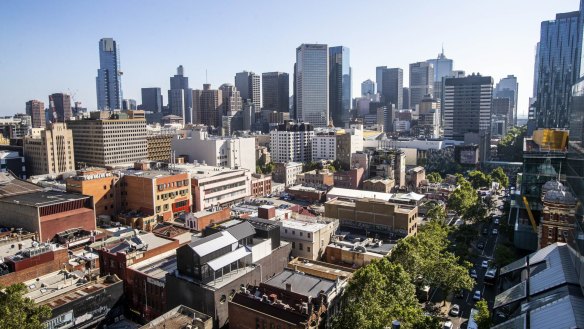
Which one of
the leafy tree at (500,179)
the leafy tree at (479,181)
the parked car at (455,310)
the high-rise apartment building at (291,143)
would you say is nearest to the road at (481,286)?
the parked car at (455,310)

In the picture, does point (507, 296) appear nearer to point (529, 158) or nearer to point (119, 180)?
point (529, 158)

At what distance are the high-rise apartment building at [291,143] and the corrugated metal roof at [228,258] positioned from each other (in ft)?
388

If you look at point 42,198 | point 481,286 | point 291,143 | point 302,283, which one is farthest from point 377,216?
point 291,143

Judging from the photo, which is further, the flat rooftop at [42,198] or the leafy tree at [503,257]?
the flat rooftop at [42,198]

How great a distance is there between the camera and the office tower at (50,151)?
124 metres

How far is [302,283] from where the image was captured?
42500 mm

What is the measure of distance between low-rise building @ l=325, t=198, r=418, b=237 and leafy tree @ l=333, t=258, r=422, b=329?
1040 inches

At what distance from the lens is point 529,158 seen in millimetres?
63094

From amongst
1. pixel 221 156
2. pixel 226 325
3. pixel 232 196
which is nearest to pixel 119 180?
pixel 232 196

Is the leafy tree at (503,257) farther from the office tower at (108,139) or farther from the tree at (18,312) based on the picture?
the office tower at (108,139)

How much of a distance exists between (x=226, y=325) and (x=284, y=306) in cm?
729

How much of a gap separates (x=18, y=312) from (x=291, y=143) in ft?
435

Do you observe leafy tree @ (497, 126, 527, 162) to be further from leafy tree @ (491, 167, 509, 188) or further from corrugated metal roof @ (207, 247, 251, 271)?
corrugated metal roof @ (207, 247, 251, 271)

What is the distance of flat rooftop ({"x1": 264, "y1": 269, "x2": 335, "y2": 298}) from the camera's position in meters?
40.8
